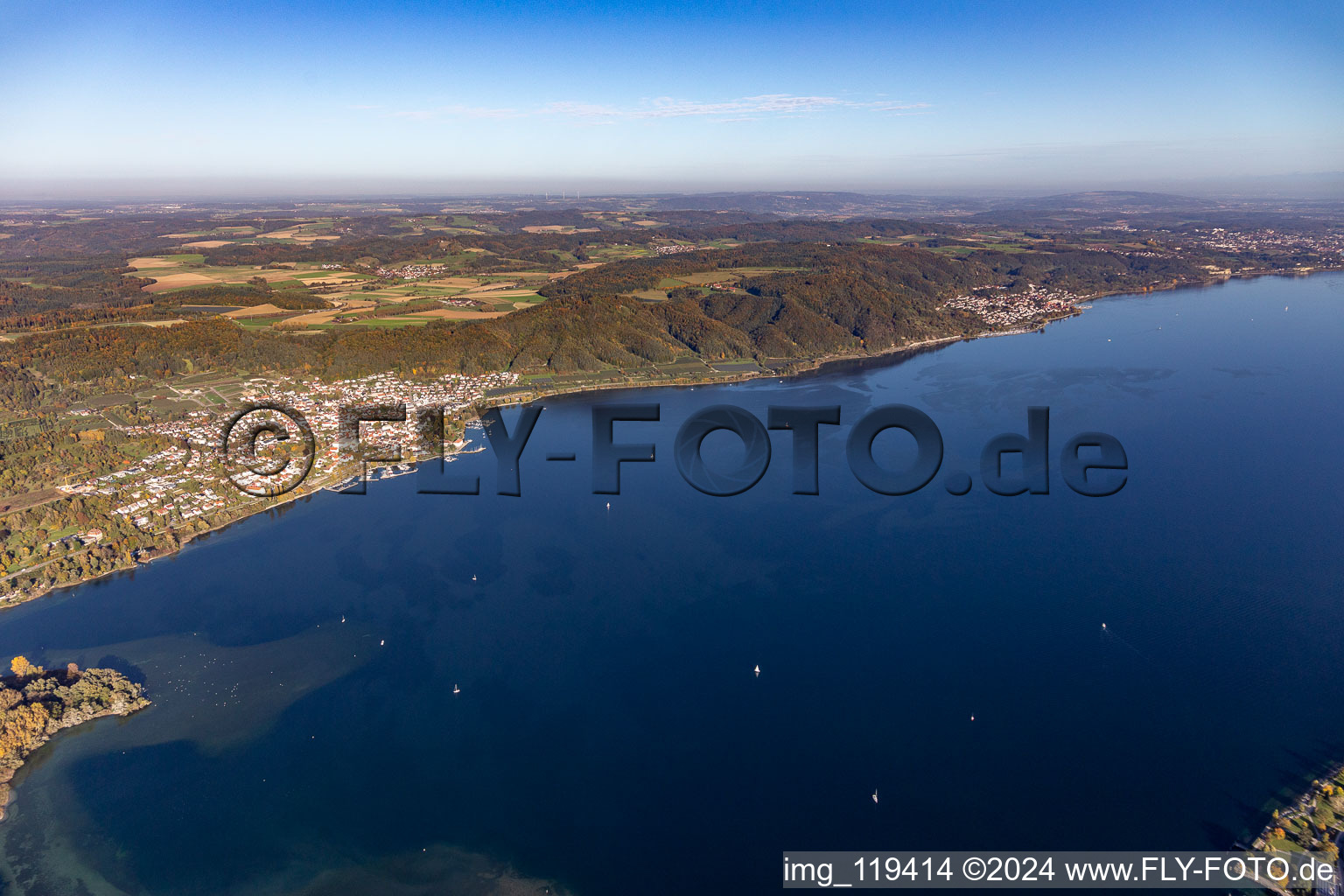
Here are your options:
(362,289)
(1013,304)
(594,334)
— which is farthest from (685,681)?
(1013,304)

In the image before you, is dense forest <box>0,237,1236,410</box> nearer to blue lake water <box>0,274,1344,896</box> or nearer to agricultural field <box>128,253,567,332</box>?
agricultural field <box>128,253,567,332</box>

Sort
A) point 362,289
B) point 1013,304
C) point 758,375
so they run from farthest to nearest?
point 1013,304
point 362,289
point 758,375

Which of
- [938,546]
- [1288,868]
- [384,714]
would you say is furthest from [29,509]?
[1288,868]

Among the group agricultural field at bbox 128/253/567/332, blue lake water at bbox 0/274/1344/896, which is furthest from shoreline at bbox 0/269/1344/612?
agricultural field at bbox 128/253/567/332

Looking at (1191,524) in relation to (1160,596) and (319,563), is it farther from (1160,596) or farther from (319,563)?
(319,563)

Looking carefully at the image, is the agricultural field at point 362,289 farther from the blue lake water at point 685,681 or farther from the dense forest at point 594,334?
the blue lake water at point 685,681

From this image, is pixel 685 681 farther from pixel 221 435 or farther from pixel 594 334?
pixel 594 334
